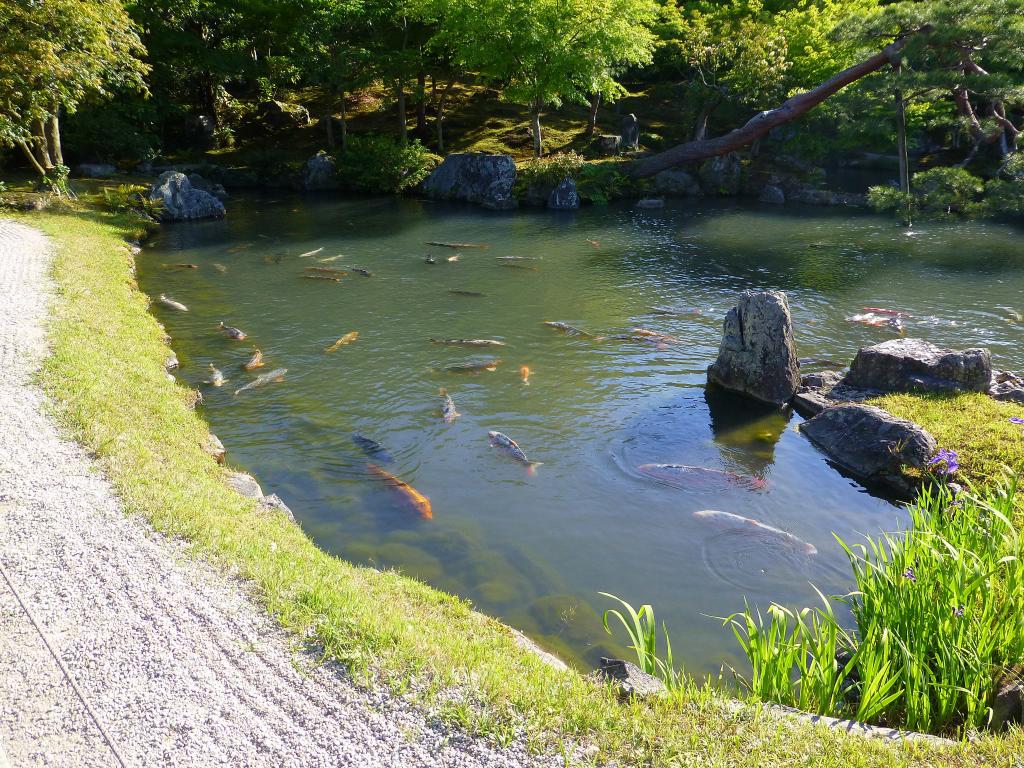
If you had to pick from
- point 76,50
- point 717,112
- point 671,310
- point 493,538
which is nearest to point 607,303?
point 671,310

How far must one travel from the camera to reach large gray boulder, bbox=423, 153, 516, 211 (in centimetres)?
3466

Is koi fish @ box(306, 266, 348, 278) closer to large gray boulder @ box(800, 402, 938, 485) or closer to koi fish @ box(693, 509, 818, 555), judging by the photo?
large gray boulder @ box(800, 402, 938, 485)

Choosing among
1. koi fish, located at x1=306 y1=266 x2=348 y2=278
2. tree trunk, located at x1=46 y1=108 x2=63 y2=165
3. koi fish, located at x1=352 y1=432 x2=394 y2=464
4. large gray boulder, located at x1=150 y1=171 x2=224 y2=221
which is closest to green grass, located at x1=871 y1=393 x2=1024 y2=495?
koi fish, located at x1=352 y1=432 x2=394 y2=464

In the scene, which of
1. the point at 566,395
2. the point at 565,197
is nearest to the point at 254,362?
the point at 566,395

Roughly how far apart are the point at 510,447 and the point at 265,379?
550 cm

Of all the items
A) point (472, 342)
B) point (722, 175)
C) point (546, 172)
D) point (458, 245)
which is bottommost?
point (472, 342)

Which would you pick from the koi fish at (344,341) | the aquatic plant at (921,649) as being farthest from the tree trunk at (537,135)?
the aquatic plant at (921,649)

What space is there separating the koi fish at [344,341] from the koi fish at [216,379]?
7.80ft

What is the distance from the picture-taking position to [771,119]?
109ft

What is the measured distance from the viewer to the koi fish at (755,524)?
9086mm

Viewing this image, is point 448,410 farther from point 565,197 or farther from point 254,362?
point 565,197

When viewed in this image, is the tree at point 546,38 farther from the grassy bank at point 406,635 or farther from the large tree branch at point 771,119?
the grassy bank at point 406,635

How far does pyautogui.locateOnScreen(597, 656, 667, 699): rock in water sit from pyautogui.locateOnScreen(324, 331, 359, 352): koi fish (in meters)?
11.5

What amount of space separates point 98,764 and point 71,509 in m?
3.68
